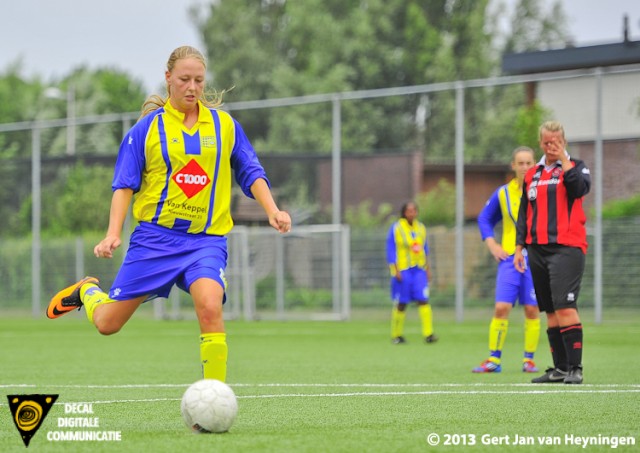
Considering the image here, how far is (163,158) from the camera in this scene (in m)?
6.54

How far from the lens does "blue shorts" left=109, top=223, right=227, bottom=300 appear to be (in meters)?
6.41

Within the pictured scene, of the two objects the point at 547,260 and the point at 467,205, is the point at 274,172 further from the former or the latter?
the point at 547,260

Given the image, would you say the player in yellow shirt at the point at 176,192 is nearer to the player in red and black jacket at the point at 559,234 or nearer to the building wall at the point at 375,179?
the player in red and black jacket at the point at 559,234

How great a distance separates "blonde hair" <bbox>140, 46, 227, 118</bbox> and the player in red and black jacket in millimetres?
3036

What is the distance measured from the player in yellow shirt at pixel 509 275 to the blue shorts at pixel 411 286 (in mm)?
4764

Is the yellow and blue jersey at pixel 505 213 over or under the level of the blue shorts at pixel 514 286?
over

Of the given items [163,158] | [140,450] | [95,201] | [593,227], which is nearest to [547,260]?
[163,158]

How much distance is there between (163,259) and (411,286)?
398 inches

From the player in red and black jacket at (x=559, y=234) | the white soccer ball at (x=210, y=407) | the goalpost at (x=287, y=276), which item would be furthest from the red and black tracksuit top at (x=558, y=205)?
the goalpost at (x=287, y=276)

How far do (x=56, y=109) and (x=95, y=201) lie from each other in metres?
32.3

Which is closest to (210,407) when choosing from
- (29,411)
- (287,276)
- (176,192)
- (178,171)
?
(29,411)

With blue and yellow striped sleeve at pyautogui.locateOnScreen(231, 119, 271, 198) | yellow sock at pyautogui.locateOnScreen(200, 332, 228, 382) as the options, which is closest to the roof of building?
blue and yellow striped sleeve at pyautogui.locateOnScreen(231, 119, 271, 198)

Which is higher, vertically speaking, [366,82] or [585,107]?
[366,82]

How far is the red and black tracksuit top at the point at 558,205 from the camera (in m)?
8.84
